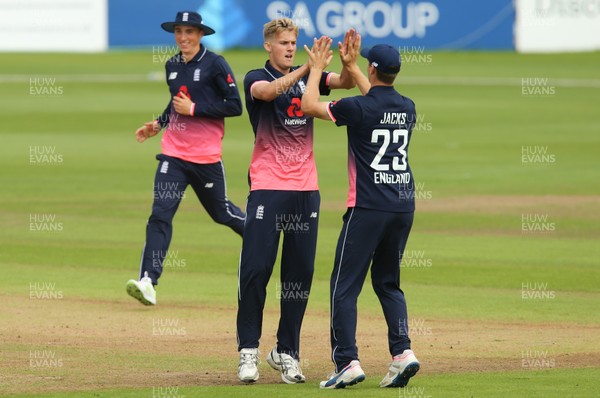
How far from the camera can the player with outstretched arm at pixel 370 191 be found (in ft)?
29.9

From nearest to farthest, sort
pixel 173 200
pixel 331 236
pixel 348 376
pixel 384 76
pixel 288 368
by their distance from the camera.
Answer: pixel 348 376 → pixel 384 76 → pixel 288 368 → pixel 173 200 → pixel 331 236

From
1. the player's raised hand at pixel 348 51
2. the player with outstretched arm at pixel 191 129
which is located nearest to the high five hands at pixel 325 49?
the player's raised hand at pixel 348 51

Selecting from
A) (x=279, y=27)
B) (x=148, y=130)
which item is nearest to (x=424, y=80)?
(x=148, y=130)

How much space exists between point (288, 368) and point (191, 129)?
14.3 ft

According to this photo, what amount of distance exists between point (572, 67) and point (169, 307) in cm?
3698

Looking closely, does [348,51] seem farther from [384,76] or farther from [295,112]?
[295,112]

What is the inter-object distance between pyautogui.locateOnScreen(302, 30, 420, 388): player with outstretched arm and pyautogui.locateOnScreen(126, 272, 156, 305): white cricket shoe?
3524 millimetres

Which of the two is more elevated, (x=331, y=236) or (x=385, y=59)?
(x=385, y=59)

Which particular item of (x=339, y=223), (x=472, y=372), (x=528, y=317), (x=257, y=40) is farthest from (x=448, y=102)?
(x=472, y=372)

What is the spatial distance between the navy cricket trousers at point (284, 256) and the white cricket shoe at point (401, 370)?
88cm

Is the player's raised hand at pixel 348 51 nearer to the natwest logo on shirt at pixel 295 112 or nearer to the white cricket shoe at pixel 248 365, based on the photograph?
the natwest logo on shirt at pixel 295 112

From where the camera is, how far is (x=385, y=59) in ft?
29.8

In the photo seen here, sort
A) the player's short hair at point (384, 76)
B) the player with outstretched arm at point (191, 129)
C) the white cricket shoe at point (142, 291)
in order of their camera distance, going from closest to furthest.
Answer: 1. the player's short hair at point (384, 76)
2. the white cricket shoe at point (142, 291)
3. the player with outstretched arm at point (191, 129)

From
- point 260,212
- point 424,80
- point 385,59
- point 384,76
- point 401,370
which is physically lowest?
point 424,80
